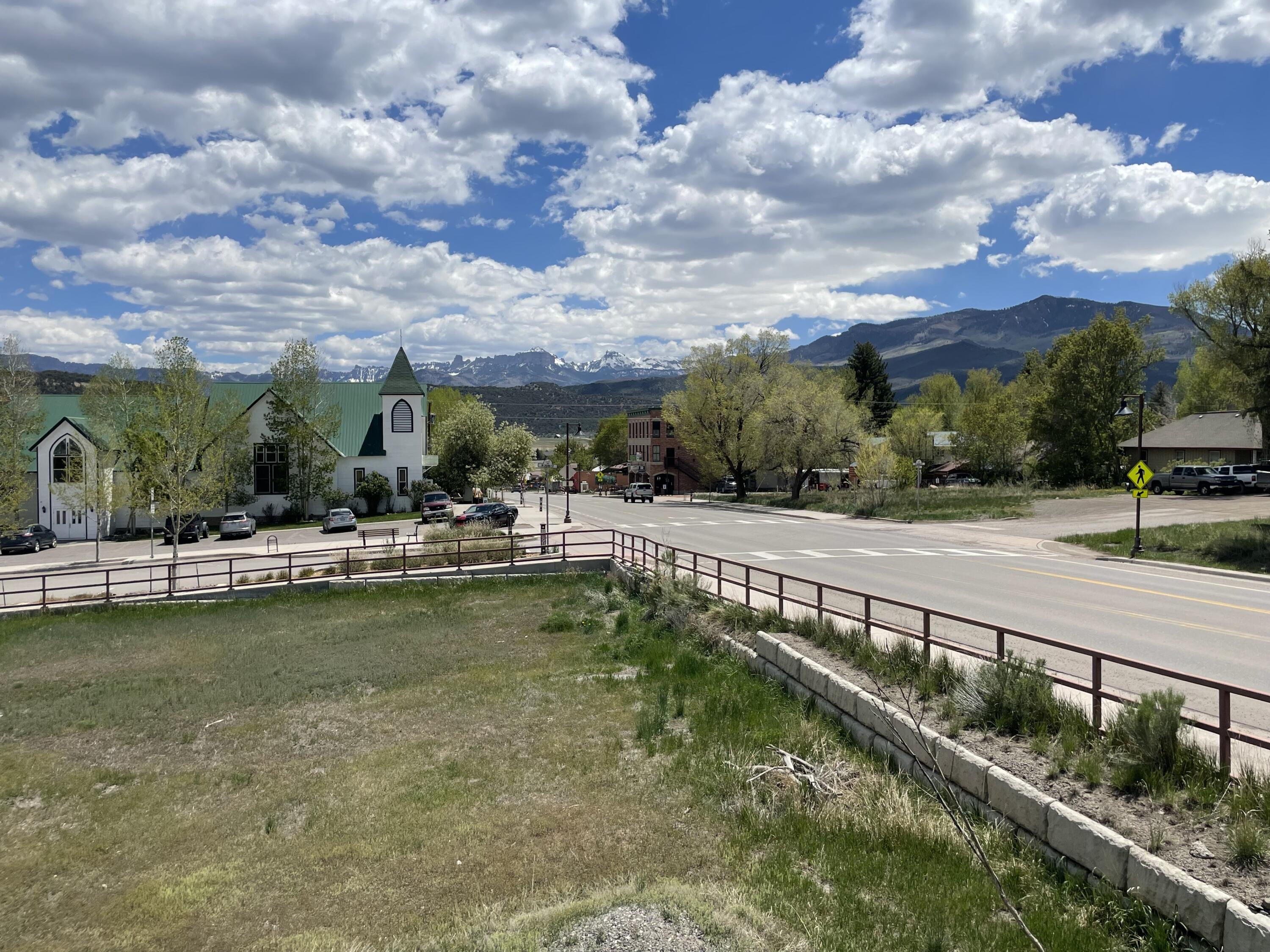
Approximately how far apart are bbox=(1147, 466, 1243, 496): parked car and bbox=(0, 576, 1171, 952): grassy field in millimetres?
45987

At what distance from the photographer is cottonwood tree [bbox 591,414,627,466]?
143m

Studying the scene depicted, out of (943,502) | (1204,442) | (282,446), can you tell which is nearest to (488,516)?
(282,446)

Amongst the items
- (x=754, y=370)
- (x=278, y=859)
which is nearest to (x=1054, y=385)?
(x=754, y=370)

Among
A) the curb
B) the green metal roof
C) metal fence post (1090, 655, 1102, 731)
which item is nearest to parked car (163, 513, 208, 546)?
the green metal roof

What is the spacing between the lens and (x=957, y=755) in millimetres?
7461

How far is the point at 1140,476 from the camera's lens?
89.3 feet

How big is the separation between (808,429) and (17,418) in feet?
182

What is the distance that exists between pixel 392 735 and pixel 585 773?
363 centimetres

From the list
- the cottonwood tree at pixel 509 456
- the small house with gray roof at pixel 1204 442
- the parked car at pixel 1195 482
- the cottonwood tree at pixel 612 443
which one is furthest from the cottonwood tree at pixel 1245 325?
the cottonwood tree at pixel 612 443

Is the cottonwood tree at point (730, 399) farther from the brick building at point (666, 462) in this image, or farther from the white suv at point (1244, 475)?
the white suv at point (1244, 475)

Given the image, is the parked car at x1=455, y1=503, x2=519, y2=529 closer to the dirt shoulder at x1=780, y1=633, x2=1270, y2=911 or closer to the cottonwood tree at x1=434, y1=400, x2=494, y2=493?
the cottonwood tree at x1=434, y1=400, x2=494, y2=493

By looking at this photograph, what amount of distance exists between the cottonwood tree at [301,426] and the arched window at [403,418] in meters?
5.21

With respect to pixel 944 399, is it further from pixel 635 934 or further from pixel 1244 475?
pixel 635 934

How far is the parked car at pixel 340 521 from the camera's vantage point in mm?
48406
